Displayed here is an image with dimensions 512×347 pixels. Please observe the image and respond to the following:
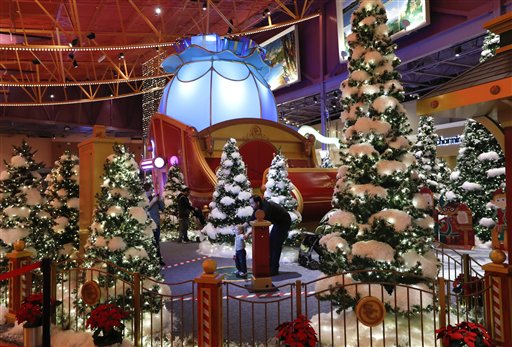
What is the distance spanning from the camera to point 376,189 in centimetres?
483

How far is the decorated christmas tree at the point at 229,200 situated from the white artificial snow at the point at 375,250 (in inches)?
222

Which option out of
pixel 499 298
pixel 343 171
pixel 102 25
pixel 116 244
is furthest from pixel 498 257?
pixel 102 25

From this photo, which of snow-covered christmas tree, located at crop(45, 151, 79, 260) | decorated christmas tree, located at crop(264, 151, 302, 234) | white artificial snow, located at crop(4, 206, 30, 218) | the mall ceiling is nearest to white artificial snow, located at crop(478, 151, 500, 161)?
decorated christmas tree, located at crop(264, 151, 302, 234)

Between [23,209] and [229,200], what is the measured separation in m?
4.87

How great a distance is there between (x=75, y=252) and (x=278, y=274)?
11.4 feet

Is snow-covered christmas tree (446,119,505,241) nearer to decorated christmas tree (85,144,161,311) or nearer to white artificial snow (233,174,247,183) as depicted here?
white artificial snow (233,174,247,183)

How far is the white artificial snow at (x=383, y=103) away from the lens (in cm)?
495

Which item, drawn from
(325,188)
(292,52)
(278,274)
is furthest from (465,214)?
(292,52)

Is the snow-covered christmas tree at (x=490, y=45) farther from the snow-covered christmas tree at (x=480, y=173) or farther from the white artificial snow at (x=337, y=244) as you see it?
the white artificial snow at (x=337, y=244)

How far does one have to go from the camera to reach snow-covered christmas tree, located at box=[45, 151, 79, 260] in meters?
6.83

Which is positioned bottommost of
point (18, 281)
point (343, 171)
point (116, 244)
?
point (18, 281)

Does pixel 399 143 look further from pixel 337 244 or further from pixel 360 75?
pixel 337 244

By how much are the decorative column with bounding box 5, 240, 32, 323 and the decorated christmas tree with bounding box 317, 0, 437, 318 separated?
12.2 ft

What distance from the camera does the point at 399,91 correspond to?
5.11 m
